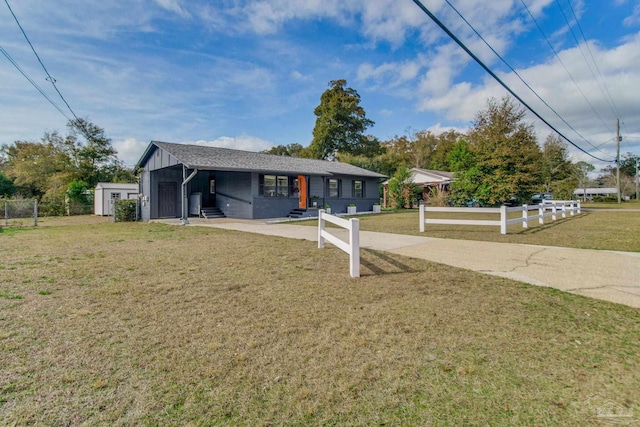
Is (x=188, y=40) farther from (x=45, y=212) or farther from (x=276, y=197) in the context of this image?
(x=45, y=212)

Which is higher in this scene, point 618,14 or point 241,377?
point 618,14

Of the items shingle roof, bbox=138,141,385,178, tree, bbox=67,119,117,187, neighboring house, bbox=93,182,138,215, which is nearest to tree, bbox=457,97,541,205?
shingle roof, bbox=138,141,385,178

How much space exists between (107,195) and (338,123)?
28786 millimetres

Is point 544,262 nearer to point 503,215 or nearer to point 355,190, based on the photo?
point 503,215

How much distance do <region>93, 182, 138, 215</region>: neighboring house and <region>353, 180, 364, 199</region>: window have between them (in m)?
17.1

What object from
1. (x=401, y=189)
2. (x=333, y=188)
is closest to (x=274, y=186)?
(x=333, y=188)

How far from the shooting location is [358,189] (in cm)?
2434

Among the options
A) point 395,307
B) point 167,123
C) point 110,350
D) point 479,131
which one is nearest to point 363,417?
point 395,307

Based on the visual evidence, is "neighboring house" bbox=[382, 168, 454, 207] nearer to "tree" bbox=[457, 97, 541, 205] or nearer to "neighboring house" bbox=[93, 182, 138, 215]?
"tree" bbox=[457, 97, 541, 205]

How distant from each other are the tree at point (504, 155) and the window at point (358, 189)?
355 inches

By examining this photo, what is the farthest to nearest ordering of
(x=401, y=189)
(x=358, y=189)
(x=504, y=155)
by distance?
(x=401, y=189) < (x=358, y=189) < (x=504, y=155)

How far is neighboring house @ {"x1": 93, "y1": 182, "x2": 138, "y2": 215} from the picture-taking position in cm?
2434

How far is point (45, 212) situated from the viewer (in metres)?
23.7

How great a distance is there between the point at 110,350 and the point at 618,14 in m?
14.0
